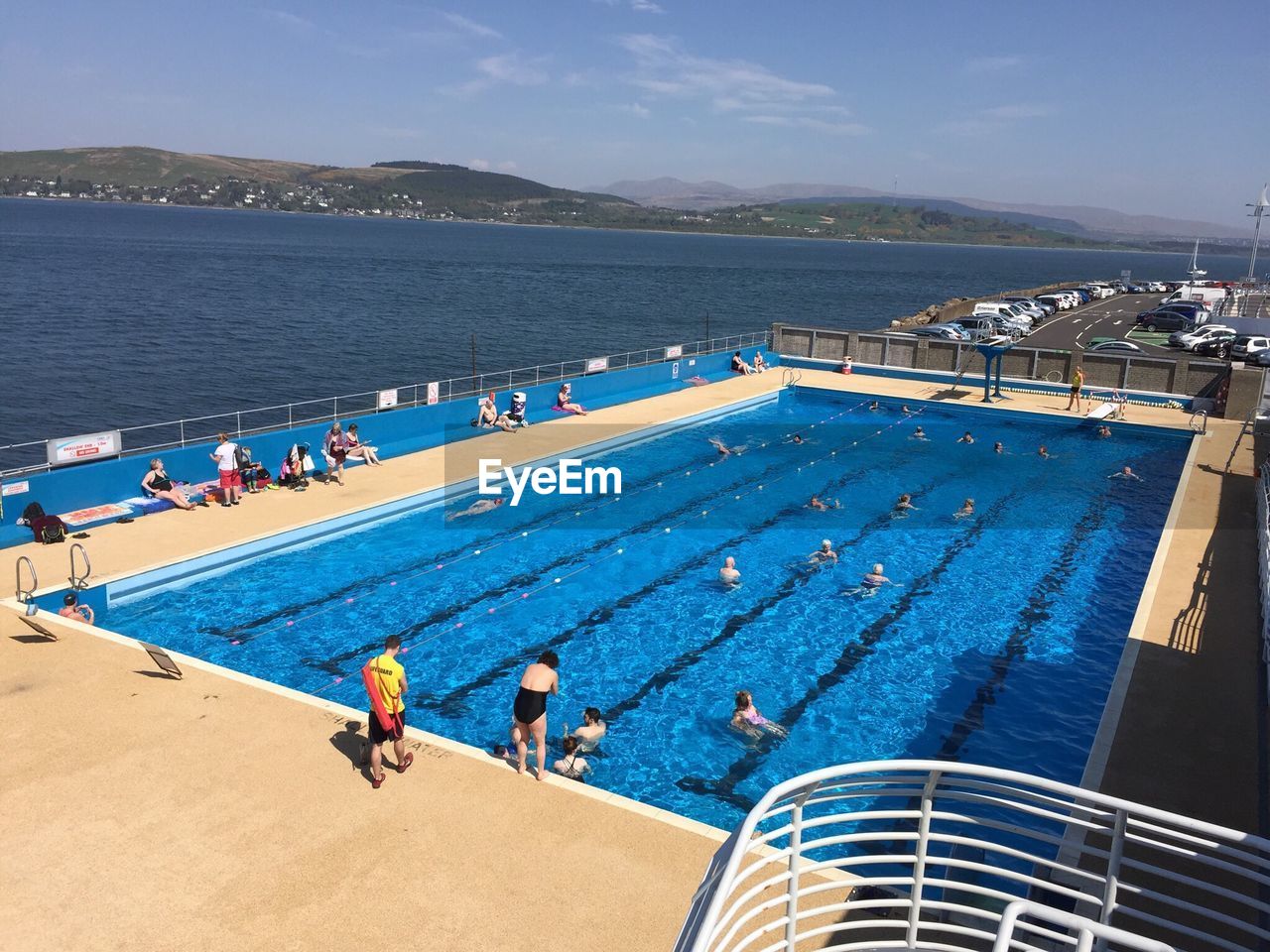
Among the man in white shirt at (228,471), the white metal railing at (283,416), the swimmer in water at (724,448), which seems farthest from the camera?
the swimmer in water at (724,448)

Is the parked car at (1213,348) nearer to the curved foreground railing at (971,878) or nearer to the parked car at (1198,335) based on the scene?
the parked car at (1198,335)

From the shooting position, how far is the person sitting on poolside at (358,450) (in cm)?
2164

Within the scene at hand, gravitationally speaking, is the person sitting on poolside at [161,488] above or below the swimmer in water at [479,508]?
above

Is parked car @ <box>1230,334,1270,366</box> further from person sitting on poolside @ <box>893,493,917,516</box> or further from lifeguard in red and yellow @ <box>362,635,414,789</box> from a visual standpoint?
lifeguard in red and yellow @ <box>362,635,414,789</box>

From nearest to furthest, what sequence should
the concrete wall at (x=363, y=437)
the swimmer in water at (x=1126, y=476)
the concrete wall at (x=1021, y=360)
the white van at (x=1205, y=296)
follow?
1. the concrete wall at (x=363, y=437)
2. the swimmer in water at (x=1126, y=476)
3. the concrete wall at (x=1021, y=360)
4. the white van at (x=1205, y=296)

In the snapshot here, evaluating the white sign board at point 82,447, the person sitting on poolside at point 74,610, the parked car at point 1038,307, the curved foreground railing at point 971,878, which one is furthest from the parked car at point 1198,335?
the person sitting on poolside at point 74,610

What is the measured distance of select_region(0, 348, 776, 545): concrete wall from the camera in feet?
55.5

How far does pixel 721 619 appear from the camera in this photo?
15.5 meters

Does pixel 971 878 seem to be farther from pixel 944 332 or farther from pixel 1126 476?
pixel 944 332

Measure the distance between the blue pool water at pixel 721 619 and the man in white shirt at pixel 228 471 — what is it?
Answer: 8.33ft

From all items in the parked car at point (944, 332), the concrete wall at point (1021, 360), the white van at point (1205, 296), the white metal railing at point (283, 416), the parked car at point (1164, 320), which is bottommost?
the white metal railing at point (283, 416)

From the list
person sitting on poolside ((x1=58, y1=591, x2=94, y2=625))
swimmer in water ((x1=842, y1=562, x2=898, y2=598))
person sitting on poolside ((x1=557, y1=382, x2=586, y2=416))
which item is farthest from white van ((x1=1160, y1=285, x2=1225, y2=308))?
person sitting on poolside ((x1=58, y1=591, x2=94, y2=625))

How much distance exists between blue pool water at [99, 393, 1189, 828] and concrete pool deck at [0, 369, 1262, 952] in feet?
6.51

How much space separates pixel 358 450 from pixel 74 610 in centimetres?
936
